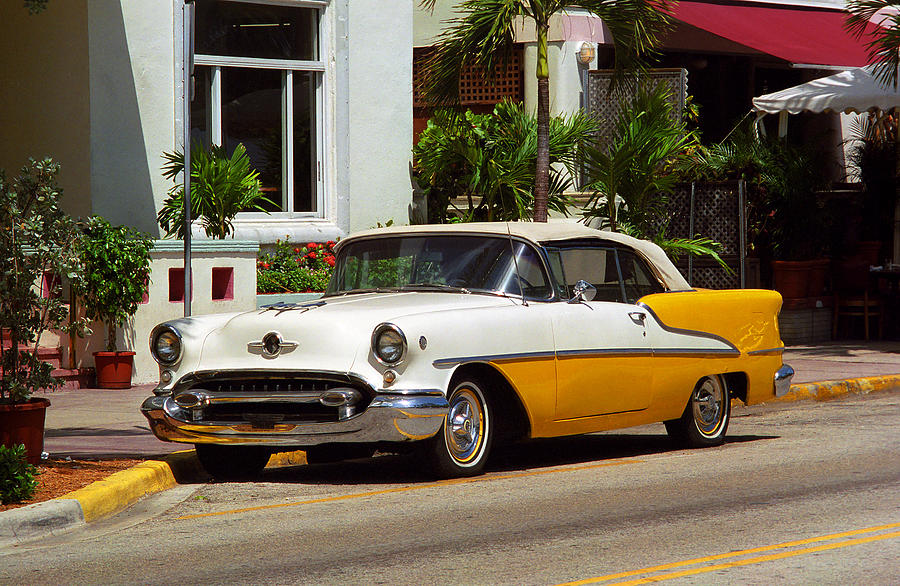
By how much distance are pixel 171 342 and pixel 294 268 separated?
7463 millimetres

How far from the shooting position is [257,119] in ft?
55.8

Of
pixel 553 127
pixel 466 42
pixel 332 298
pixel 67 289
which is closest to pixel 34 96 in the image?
pixel 67 289

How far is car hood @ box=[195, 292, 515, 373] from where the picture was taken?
331 inches

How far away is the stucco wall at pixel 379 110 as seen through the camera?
1755 cm

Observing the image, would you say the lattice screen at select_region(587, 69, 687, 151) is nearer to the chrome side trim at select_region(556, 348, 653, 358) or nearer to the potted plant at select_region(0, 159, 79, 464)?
the chrome side trim at select_region(556, 348, 653, 358)

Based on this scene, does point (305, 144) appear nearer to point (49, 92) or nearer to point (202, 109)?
point (202, 109)

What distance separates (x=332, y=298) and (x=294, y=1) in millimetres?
8171

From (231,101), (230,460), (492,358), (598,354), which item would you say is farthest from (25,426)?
(231,101)

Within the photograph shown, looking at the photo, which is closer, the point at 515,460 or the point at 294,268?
the point at 515,460

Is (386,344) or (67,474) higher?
(386,344)

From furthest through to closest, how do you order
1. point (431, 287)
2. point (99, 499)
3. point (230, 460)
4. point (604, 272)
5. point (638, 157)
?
point (638, 157) < point (604, 272) < point (431, 287) < point (230, 460) < point (99, 499)

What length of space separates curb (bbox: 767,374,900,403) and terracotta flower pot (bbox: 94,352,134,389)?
6.66 metres

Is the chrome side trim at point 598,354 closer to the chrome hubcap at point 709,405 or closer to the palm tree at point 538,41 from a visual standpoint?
the chrome hubcap at point 709,405

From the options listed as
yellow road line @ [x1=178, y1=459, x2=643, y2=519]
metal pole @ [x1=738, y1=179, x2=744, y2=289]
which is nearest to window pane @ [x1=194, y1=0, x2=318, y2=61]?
metal pole @ [x1=738, y1=179, x2=744, y2=289]
